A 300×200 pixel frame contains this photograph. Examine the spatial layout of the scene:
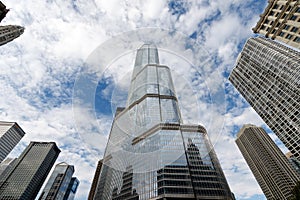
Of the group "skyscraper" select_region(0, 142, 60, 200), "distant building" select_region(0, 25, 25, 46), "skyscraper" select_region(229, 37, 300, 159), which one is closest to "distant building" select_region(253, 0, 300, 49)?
"skyscraper" select_region(229, 37, 300, 159)

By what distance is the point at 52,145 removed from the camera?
391 feet

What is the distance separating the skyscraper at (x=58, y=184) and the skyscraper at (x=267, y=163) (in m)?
126

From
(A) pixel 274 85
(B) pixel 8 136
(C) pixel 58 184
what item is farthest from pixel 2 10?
(B) pixel 8 136

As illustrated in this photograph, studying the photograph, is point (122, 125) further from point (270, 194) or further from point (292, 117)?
point (270, 194)

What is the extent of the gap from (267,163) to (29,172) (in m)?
143

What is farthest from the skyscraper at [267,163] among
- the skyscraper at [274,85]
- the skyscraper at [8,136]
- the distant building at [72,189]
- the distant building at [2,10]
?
the skyscraper at [8,136]

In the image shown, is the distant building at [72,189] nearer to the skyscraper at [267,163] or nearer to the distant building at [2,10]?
the distant building at [2,10]

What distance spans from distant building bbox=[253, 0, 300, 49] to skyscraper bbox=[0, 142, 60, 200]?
12800 centimetres

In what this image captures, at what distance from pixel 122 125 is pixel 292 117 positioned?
52.9 metres

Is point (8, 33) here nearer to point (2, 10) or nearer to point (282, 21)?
point (2, 10)

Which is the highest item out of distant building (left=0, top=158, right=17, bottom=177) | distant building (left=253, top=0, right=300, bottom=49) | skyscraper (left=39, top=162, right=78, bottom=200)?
distant building (left=0, top=158, right=17, bottom=177)

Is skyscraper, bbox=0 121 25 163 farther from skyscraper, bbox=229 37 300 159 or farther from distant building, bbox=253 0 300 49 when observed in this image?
distant building, bbox=253 0 300 49

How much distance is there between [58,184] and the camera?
362 ft

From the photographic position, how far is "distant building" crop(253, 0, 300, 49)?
19.8 meters
